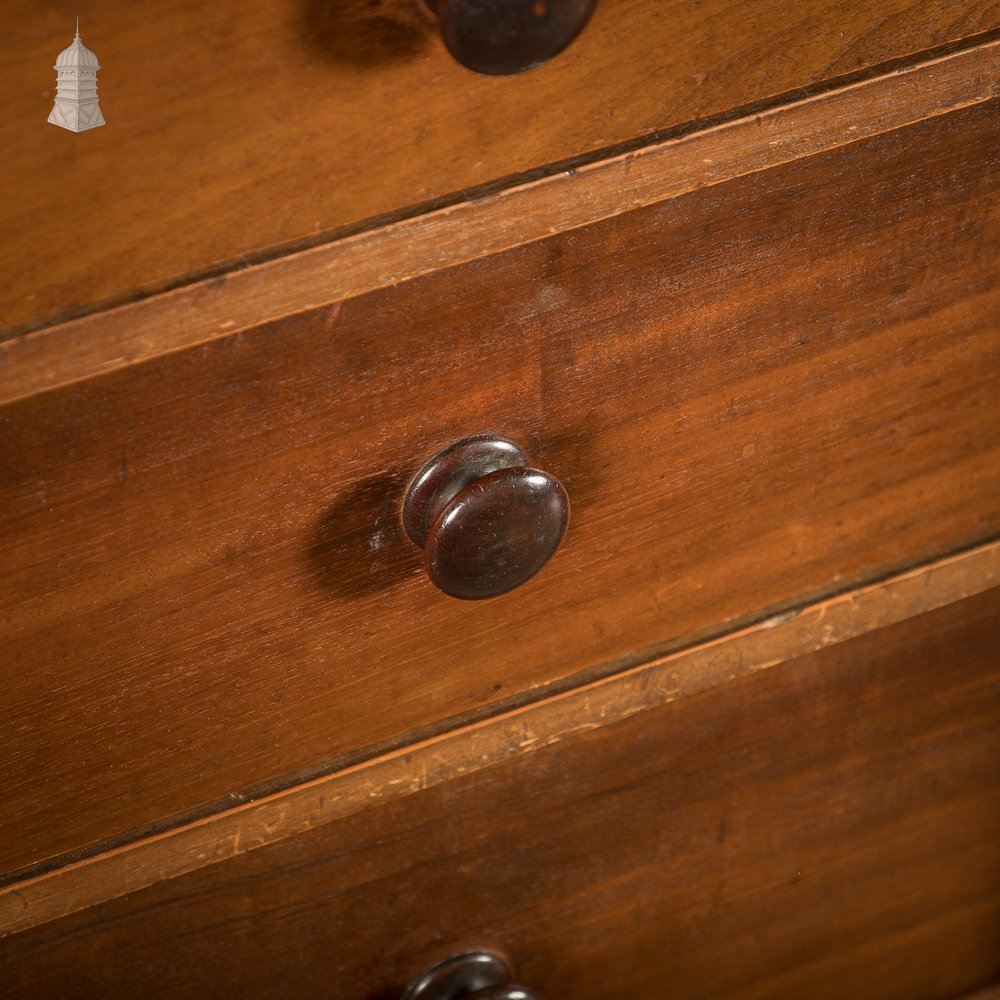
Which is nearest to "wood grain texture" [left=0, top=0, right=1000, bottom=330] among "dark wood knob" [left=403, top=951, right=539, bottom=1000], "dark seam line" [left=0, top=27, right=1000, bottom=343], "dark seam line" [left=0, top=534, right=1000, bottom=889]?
"dark seam line" [left=0, top=27, right=1000, bottom=343]

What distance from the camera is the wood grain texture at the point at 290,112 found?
0.82 ft

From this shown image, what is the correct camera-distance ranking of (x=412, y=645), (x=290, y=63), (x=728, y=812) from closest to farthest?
1. (x=290, y=63)
2. (x=412, y=645)
3. (x=728, y=812)

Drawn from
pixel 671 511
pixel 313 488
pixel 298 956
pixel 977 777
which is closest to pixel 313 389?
pixel 313 488

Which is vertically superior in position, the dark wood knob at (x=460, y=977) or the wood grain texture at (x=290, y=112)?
the wood grain texture at (x=290, y=112)

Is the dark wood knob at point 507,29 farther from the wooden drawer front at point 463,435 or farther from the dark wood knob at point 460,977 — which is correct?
the dark wood knob at point 460,977

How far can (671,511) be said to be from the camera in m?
0.39

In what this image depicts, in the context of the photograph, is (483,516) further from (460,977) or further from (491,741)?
(460,977)

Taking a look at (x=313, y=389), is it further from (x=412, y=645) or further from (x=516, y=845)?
(x=516, y=845)

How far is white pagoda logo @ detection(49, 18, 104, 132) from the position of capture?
241 mm

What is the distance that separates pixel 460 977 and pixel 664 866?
0.10 metres

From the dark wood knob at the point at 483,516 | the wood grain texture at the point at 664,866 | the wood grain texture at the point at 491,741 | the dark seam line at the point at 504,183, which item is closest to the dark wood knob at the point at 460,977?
the wood grain texture at the point at 664,866

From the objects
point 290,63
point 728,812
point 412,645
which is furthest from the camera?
point 728,812

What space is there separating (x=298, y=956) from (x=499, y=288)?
0.29 metres

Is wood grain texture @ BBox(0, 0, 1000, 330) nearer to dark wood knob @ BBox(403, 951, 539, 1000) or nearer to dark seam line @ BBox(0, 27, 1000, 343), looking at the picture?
dark seam line @ BBox(0, 27, 1000, 343)
